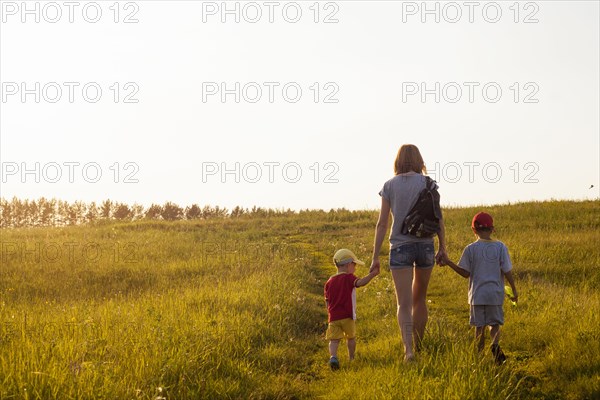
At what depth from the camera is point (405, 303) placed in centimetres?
Result: 812

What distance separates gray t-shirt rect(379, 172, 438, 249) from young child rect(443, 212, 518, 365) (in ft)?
2.46

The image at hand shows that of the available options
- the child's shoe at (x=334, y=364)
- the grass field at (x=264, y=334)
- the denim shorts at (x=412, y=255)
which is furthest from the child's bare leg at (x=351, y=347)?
the denim shorts at (x=412, y=255)

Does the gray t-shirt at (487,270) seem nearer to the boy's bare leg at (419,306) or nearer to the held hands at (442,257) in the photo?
the held hands at (442,257)

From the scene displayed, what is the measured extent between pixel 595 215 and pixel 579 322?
2389cm

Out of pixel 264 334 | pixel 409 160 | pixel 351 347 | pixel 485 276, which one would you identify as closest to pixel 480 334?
pixel 485 276

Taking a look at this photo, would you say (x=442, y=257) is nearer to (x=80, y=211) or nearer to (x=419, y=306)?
(x=419, y=306)

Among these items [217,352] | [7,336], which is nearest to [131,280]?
[7,336]

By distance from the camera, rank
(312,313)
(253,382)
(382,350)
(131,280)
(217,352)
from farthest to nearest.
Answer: (131,280) < (312,313) < (382,350) < (217,352) < (253,382)

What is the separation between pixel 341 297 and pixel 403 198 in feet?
6.34

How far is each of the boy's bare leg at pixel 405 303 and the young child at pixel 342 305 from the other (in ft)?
2.93

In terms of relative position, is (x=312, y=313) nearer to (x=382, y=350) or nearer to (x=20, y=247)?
(x=382, y=350)

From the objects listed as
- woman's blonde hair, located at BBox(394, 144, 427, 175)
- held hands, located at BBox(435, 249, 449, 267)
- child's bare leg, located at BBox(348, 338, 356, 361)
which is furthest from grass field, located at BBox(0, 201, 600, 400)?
woman's blonde hair, located at BBox(394, 144, 427, 175)

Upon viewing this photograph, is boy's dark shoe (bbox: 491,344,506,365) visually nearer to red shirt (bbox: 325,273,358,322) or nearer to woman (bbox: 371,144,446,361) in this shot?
woman (bbox: 371,144,446,361)

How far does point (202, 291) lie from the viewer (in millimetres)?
13430
